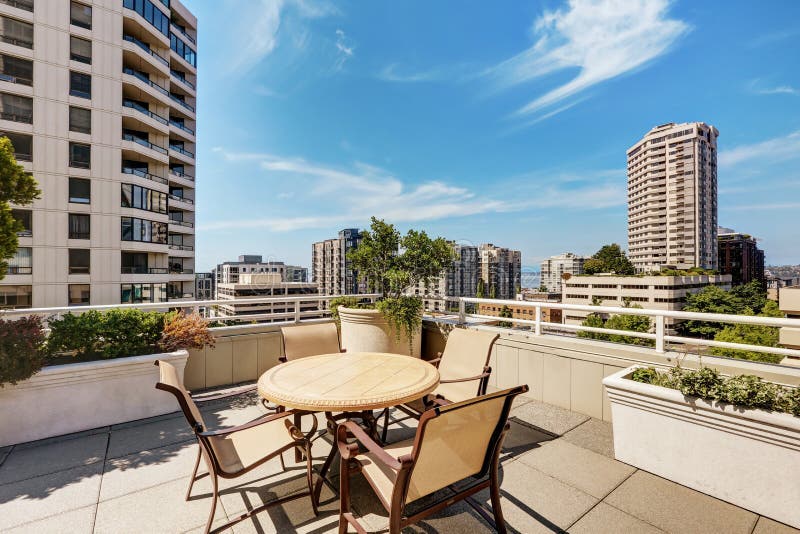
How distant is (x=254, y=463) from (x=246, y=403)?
242 centimetres

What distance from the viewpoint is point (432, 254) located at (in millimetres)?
5043

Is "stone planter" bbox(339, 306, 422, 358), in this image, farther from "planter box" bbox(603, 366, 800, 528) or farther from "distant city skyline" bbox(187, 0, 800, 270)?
"planter box" bbox(603, 366, 800, 528)

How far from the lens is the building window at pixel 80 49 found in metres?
16.8

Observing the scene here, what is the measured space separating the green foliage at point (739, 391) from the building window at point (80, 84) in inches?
1020

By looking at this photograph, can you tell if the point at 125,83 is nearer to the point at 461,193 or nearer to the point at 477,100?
the point at 477,100

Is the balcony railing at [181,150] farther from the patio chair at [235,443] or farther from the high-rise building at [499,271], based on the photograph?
the high-rise building at [499,271]

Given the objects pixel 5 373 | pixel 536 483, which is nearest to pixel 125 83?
pixel 5 373

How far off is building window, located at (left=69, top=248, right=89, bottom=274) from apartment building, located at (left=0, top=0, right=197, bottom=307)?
5 centimetres

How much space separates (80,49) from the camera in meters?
17.1

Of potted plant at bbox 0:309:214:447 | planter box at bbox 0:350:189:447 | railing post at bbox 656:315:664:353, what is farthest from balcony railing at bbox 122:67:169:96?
railing post at bbox 656:315:664:353

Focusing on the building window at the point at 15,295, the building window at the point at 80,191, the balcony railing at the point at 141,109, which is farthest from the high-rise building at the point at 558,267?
the building window at the point at 15,295

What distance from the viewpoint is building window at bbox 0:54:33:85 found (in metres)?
15.1

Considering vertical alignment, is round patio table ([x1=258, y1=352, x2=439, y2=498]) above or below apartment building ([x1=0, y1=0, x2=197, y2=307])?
below

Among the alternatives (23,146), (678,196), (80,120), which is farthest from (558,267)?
(23,146)
